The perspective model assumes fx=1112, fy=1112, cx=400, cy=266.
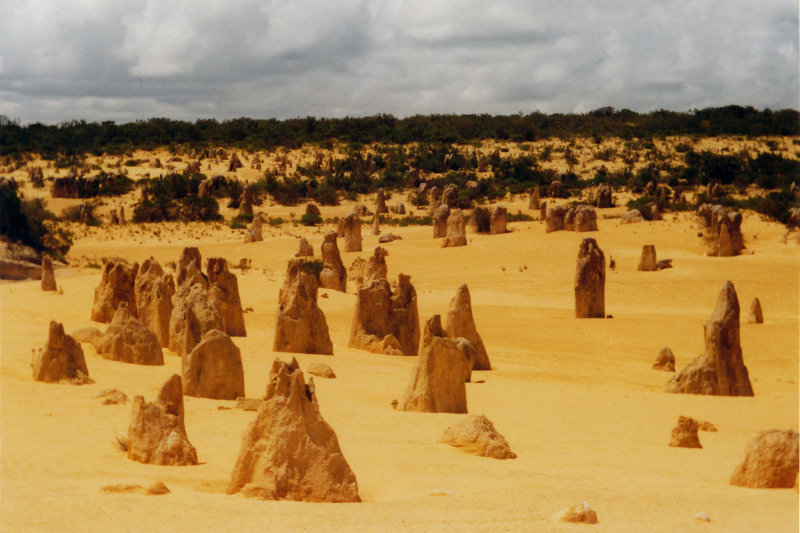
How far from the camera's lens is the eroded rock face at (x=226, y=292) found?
19.0m

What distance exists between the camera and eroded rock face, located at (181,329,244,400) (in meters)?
12.8

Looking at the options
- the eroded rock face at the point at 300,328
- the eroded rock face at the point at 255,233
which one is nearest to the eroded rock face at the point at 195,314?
the eroded rock face at the point at 300,328

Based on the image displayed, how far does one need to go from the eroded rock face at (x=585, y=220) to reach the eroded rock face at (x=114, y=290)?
22218 mm

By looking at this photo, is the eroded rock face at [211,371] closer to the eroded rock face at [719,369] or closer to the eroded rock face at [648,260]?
the eroded rock face at [719,369]

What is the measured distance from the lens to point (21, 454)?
9.27 m

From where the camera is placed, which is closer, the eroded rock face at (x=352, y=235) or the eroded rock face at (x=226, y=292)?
the eroded rock face at (x=226, y=292)

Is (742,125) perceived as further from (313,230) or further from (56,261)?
(56,261)

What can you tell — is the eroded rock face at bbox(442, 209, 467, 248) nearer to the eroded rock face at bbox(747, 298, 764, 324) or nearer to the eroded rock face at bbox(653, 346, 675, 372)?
the eroded rock face at bbox(747, 298, 764, 324)

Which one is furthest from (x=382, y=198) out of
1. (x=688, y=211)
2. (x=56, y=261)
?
(x=56, y=261)

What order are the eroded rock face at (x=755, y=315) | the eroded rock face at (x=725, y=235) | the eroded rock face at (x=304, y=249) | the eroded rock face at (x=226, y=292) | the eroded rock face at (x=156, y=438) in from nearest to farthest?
the eroded rock face at (x=156, y=438) → the eroded rock face at (x=226, y=292) → the eroded rock face at (x=755, y=315) → the eroded rock face at (x=725, y=235) → the eroded rock face at (x=304, y=249)

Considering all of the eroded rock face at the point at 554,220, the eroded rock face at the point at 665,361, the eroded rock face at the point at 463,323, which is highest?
the eroded rock face at the point at 554,220

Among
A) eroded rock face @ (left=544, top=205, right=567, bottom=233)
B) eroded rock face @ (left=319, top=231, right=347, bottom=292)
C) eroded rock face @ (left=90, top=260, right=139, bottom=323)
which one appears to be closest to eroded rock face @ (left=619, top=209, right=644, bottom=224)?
eroded rock face @ (left=544, top=205, right=567, bottom=233)

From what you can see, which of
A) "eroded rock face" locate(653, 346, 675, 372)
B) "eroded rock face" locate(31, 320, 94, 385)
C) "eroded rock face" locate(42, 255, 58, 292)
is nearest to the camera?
"eroded rock face" locate(31, 320, 94, 385)

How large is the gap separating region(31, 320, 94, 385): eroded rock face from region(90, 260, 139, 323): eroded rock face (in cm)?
645
